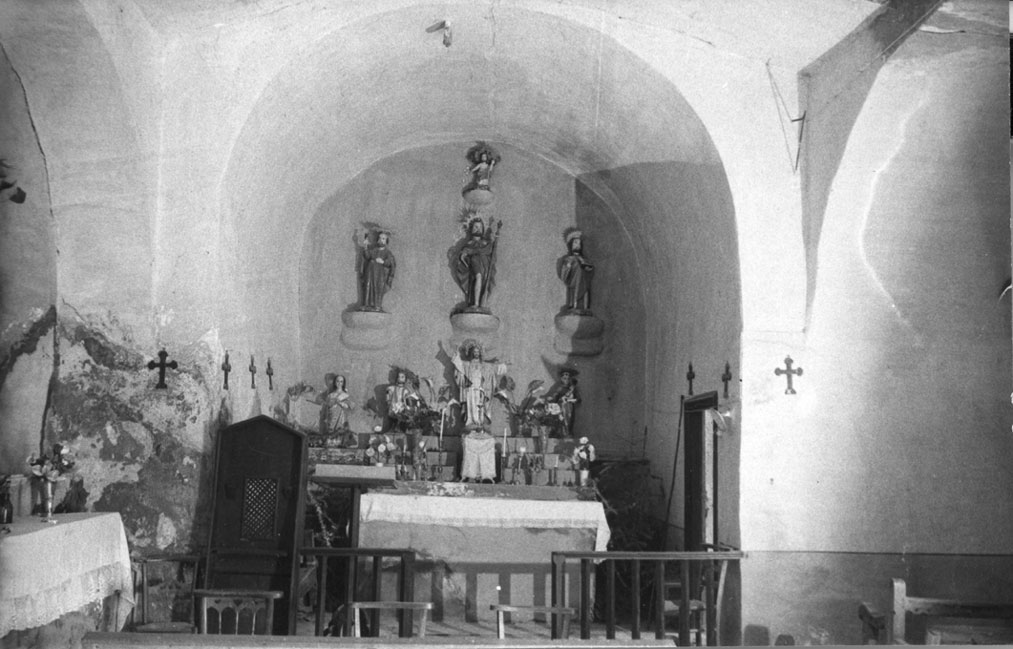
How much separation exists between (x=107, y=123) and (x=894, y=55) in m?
4.96

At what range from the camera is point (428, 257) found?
9422 mm

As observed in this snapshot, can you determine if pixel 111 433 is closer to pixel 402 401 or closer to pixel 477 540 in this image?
pixel 477 540

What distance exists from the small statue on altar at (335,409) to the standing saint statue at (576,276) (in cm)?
234

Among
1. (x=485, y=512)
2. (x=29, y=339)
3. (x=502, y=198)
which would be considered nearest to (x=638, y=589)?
(x=485, y=512)

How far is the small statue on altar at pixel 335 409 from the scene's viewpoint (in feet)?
28.3

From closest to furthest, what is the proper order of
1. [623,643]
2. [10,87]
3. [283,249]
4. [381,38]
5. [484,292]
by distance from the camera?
[623,643] < [10,87] < [381,38] < [283,249] < [484,292]

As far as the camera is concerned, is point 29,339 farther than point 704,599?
No

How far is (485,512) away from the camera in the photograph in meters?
6.90

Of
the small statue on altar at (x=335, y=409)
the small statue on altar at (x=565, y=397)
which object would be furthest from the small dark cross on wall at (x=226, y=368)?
the small statue on altar at (x=565, y=397)

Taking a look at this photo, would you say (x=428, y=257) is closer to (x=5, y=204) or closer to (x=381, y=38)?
(x=381, y=38)

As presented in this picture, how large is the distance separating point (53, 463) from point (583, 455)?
13.8 feet

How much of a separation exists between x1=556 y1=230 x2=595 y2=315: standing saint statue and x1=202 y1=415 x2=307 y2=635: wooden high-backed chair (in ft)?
12.6

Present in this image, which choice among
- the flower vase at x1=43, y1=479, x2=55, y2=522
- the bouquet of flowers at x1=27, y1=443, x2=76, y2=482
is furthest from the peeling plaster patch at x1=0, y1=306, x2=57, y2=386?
the flower vase at x1=43, y1=479, x2=55, y2=522

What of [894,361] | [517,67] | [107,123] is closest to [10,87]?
[107,123]
